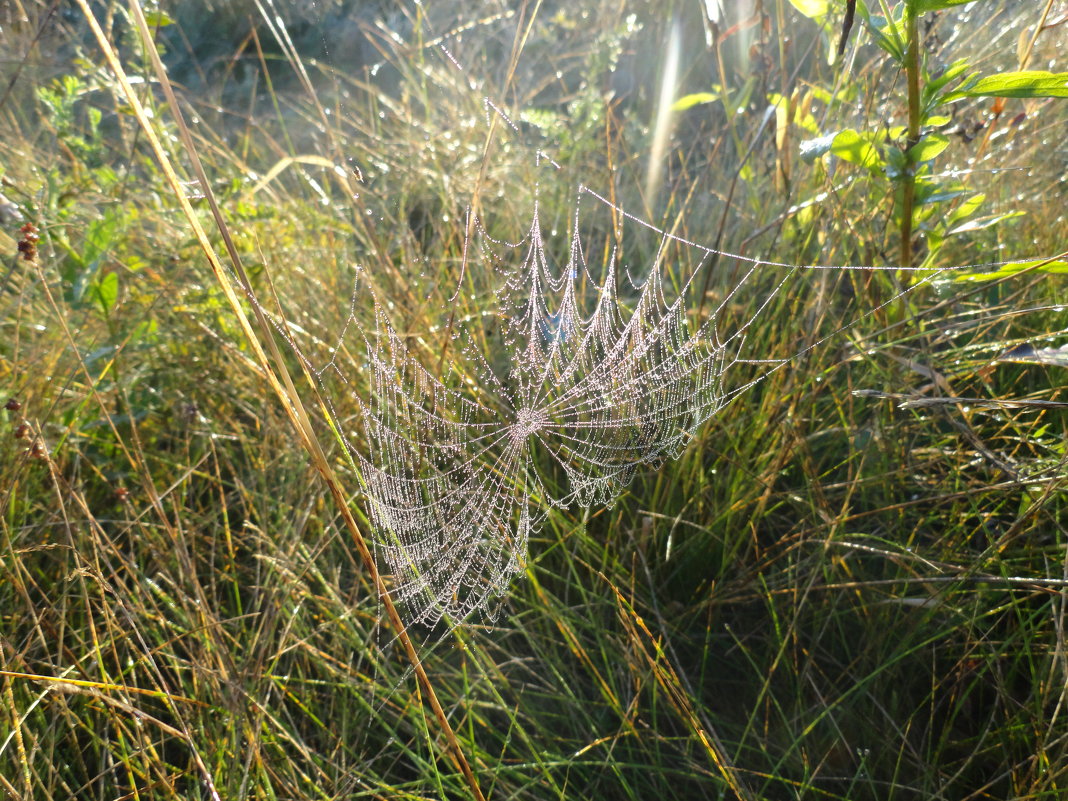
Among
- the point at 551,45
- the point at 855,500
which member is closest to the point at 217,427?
the point at 855,500

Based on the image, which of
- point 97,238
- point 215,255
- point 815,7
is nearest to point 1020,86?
point 815,7

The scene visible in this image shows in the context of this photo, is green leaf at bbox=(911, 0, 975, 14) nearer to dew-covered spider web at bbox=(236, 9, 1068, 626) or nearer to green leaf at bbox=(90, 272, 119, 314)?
dew-covered spider web at bbox=(236, 9, 1068, 626)

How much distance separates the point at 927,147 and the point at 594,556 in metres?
1.16

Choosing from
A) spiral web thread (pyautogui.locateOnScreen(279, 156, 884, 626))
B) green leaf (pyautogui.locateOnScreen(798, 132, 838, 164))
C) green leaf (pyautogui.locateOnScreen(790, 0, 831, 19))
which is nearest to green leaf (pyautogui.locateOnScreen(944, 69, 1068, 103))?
green leaf (pyautogui.locateOnScreen(798, 132, 838, 164))

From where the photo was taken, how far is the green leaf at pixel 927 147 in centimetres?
158

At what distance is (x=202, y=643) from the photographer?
1654 millimetres

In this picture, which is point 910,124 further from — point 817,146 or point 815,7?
point 815,7

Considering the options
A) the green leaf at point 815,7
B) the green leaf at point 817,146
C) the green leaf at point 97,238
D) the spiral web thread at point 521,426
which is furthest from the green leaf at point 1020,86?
the green leaf at point 97,238

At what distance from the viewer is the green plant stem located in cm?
149

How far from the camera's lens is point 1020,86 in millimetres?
1417

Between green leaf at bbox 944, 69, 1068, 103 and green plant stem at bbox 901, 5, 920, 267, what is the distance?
0.28 feet

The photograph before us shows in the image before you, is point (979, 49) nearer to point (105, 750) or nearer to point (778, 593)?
point (778, 593)

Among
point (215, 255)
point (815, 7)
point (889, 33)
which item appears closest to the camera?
point (215, 255)

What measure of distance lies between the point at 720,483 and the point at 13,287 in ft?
7.72
